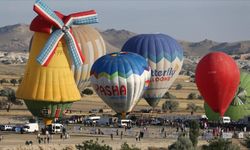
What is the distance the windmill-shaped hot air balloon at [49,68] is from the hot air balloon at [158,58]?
57.1 ft

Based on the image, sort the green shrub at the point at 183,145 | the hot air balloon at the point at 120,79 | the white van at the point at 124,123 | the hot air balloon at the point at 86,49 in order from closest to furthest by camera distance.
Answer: the green shrub at the point at 183,145 → the hot air balloon at the point at 120,79 → the white van at the point at 124,123 → the hot air balloon at the point at 86,49

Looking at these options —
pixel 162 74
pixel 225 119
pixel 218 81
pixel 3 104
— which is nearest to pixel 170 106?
pixel 162 74

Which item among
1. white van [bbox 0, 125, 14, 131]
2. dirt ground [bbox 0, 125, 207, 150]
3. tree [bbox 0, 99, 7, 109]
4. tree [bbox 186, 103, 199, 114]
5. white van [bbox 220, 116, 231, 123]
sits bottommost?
dirt ground [bbox 0, 125, 207, 150]

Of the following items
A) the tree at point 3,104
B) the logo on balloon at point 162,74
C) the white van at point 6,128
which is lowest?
the white van at point 6,128

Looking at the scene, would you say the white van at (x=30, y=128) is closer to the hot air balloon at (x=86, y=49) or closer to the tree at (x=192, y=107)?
the hot air balloon at (x=86, y=49)

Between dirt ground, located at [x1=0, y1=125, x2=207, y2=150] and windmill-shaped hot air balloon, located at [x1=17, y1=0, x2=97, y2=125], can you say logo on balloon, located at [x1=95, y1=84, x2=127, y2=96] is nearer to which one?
dirt ground, located at [x1=0, y1=125, x2=207, y2=150]

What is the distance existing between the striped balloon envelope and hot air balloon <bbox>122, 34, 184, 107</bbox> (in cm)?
437

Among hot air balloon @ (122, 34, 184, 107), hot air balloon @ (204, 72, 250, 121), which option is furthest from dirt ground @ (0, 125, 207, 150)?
hot air balloon @ (122, 34, 184, 107)

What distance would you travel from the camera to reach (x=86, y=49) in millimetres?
70562

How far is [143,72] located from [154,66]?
29.2 ft

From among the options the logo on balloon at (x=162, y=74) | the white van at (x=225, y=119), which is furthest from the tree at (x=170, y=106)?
the white van at (x=225, y=119)

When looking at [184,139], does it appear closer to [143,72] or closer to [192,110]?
[143,72]

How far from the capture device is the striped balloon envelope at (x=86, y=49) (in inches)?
2665

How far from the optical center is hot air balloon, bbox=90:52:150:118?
62.1 metres
